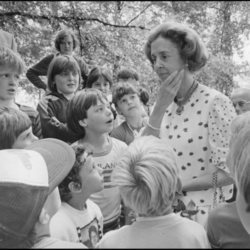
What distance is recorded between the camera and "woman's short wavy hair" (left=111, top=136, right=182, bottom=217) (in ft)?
5.19

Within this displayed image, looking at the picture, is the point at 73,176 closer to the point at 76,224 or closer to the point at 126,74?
the point at 76,224

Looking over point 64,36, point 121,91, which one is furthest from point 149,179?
point 64,36

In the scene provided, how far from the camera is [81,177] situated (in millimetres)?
2463

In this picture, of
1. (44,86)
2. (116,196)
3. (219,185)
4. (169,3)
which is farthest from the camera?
(44,86)

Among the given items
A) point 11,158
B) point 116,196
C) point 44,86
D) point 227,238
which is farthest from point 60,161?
point 44,86

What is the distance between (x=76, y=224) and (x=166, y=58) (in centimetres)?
117

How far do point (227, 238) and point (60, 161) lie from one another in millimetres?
891

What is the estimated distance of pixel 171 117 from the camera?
258 cm

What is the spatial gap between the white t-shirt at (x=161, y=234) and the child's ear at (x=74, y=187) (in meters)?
0.85

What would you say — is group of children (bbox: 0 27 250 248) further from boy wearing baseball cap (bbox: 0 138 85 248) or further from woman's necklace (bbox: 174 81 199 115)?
woman's necklace (bbox: 174 81 199 115)

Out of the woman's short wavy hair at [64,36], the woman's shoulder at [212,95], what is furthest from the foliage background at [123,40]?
the woman's shoulder at [212,95]

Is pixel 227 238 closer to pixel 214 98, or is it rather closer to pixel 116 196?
pixel 214 98

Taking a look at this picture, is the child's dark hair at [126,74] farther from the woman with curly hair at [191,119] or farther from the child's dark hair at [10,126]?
the child's dark hair at [10,126]

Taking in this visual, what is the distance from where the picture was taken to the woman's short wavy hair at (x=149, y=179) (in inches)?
62.3
